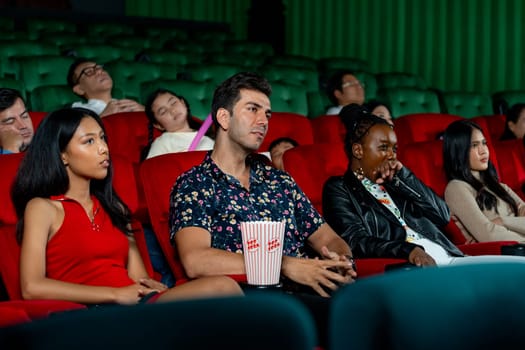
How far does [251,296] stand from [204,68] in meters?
5.04

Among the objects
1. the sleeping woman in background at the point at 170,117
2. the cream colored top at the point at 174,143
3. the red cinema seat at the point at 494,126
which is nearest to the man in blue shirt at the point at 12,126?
the cream colored top at the point at 174,143

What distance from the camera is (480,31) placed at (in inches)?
305

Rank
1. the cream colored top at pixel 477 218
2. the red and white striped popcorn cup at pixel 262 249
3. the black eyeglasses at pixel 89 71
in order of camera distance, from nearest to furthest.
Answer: the red and white striped popcorn cup at pixel 262 249, the cream colored top at pixel 477 218, the black eyeglasses at pixel 89 71

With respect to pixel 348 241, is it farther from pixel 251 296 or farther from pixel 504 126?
pixel 504 126

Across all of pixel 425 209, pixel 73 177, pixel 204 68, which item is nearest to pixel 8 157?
pixel 73 177

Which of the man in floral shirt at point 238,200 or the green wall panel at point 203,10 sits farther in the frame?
the green wall panel at point 203,10

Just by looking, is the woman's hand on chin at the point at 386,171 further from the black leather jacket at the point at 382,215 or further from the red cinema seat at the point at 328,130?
the red cinema seat at the point at 328,130

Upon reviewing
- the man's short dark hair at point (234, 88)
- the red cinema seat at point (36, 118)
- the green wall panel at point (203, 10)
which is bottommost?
the red cinema seat at point (36, 118)

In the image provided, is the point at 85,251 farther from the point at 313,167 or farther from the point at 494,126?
the point at 494,126

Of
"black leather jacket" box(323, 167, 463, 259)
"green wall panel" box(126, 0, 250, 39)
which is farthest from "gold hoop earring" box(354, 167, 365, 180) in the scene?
"green wall panel" box(126, 0, 250, 39)

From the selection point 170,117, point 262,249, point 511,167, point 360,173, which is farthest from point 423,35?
point 262,249

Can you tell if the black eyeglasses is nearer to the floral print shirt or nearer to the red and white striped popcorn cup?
the floral print shirt

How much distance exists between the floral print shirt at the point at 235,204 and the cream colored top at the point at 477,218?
979 mm

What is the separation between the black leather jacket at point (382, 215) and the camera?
2852mm
